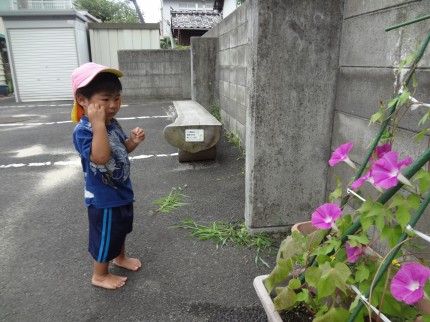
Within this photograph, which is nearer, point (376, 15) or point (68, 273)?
point (376, 15)

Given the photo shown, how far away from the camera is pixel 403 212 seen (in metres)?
1.04

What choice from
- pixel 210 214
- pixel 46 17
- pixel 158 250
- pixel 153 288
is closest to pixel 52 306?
pixel 153 288

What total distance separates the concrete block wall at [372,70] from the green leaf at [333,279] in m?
0.96

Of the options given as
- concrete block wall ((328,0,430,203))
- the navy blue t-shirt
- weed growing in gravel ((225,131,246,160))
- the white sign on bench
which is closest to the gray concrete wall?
weed growing in gravel ((225,131,246,160))

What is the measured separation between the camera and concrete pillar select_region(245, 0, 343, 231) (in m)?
2.60

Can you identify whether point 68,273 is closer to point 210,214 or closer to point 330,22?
point 210,214

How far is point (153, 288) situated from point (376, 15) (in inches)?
94.7

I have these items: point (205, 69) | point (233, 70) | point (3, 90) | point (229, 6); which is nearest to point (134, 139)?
point (233, 70)

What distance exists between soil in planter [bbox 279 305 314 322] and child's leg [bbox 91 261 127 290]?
1311 millimetres

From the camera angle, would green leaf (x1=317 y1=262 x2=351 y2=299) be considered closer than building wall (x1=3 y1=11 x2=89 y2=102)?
Yes

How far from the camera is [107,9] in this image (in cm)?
2916

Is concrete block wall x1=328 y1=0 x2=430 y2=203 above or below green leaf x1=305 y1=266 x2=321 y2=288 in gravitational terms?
above

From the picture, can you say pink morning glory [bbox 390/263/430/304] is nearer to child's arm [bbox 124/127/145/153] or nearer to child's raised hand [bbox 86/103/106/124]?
child's raised hand [bbox 86/103/106/124]

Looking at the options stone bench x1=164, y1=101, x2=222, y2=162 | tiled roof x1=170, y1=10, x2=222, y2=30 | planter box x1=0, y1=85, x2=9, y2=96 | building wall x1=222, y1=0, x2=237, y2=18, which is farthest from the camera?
building wall x1=222, y1=0, x2=237, y2=18
